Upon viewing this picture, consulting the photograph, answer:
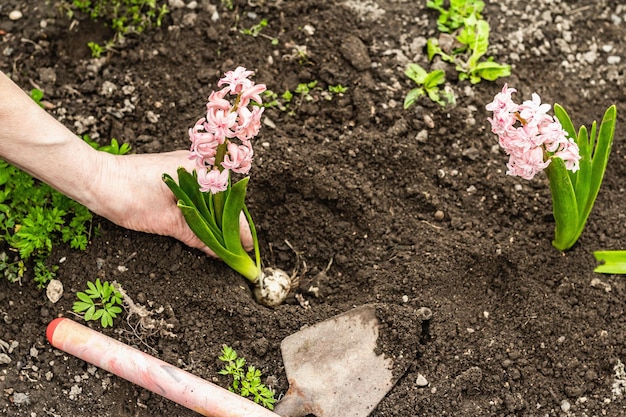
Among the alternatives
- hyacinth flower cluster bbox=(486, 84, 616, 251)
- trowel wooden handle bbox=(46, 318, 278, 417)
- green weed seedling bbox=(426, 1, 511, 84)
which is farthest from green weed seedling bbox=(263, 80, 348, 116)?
trowel wooden handle bbox=(46, 318, 278, 417)

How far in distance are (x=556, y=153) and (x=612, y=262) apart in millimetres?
714

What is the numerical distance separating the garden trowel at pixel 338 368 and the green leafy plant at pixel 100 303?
595 mm

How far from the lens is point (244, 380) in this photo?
2576 mm

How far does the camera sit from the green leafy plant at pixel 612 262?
276 centimetres

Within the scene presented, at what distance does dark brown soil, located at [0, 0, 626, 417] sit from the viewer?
8.61ft

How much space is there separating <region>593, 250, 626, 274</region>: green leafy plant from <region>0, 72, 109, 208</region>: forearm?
1798 millimetres

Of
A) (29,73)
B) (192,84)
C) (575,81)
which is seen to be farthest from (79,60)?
(575,81)

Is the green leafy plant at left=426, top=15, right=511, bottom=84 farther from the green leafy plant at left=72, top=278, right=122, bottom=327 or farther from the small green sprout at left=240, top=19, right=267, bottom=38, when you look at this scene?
the green leafy plant at left=72, top=278, right=122, bottom=327

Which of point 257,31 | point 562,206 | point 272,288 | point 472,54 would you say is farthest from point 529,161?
point 257,31

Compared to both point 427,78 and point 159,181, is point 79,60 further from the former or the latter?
point 427,78

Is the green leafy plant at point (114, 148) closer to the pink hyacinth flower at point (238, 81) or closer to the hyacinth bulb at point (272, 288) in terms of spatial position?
the hyacinth bulb at point (272, 288)

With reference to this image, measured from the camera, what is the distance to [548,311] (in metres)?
2.71

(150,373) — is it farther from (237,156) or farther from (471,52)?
(471,52)

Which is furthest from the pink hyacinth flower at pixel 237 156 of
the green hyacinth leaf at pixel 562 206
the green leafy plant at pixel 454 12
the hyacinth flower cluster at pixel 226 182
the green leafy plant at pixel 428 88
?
the green leafy plant at pixel 454 12
